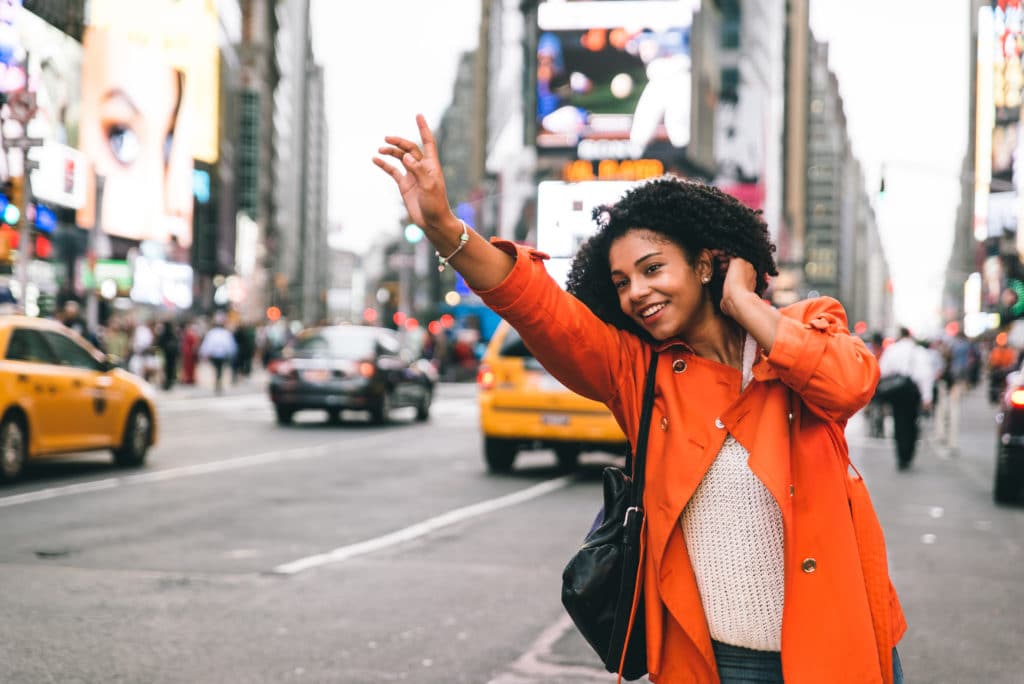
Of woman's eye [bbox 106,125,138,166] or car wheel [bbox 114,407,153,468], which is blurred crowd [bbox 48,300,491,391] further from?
woman's eye [bbox 106,125,138,166]

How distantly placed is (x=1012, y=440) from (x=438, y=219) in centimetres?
1073

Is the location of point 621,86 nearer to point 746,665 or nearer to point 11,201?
point 11,201

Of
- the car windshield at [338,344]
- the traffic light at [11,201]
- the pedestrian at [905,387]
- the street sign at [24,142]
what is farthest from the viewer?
the car windshield at [338,344]

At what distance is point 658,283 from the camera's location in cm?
279

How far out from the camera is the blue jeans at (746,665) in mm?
2672

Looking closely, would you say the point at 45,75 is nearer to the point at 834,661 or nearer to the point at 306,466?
the point at 306,466

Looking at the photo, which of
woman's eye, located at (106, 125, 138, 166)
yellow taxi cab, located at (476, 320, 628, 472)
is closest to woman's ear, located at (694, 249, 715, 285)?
yellow taxi cab, located at (476, 320, 628, 472)

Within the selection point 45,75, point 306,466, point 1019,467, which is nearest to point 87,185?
point 45,75

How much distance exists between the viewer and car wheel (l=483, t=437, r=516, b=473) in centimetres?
1421

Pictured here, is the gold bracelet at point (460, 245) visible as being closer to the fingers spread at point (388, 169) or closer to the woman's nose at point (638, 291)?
the fingers spread at point (388, 169)

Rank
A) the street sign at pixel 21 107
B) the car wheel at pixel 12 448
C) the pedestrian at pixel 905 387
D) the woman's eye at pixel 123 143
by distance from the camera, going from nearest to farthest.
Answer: the car wheel at pixel 12 448
the pedestrian at pixel 905 387
the street sign at pixel 21 107
the woman's eye at pixel 123 143

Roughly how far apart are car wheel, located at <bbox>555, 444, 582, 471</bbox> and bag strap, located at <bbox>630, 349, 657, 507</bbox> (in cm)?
1223

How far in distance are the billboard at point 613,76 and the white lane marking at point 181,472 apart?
1609 inches

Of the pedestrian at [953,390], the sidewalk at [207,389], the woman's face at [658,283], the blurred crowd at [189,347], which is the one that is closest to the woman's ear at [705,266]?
the woman's face at [658,283]
